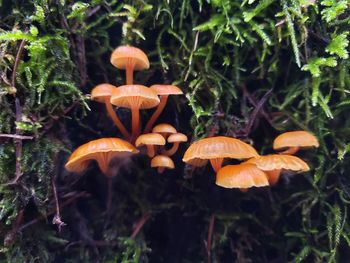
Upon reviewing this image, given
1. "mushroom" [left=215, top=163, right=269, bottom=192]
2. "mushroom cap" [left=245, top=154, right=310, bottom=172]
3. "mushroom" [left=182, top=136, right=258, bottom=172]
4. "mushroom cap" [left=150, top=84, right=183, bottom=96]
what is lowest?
"mushroom" [left=215, top=163, right=269, bottom=192]

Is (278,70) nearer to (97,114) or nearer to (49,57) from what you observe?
(97,114)

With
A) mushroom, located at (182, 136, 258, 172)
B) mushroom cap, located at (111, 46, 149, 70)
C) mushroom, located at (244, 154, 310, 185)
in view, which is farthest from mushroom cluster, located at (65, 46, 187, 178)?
mushroom, located at (244, 154, 310, 185)

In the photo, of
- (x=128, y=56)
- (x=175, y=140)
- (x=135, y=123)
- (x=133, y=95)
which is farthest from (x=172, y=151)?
(x=128, y=56)

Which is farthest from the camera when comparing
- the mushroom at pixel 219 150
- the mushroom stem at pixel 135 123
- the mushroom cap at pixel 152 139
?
the mushroom stem at pixel 135 123

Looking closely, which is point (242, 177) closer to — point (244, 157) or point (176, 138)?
point (244, 157)

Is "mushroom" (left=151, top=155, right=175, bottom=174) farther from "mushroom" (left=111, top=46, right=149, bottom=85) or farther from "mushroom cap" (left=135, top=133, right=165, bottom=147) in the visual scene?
"mushroom" (left=111, top=46, right=149, bottom=85)

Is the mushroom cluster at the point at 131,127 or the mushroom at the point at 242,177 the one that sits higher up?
the mushroom cluster at the point at 131,127

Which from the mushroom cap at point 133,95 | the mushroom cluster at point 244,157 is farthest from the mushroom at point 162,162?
the mushroom cap at point 133,95

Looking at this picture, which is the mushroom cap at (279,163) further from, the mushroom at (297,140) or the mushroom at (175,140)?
the mushroom at (175,140)
